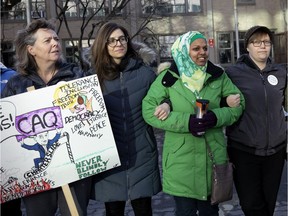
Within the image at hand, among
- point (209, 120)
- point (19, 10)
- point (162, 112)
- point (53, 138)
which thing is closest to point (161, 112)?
point (162, 112)

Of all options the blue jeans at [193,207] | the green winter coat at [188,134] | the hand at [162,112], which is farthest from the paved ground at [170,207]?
the hand at [162,112]

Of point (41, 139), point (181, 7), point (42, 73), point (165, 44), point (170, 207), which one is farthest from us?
point (181, 7)

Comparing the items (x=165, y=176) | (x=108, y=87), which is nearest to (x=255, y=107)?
(x=165, y=176)

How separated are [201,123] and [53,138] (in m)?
1.10

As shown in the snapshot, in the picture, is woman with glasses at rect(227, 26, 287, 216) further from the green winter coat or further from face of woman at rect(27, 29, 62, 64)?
face of woman at rect(27, 29, 62, 64)

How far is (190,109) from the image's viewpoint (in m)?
3.13

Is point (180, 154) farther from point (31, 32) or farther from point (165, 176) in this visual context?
point (31, 32)

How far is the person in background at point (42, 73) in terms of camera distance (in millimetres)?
2988

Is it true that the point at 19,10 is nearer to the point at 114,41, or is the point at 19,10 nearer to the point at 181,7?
the point at 181,7

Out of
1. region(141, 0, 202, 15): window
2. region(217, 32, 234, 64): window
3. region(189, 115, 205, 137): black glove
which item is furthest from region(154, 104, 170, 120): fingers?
region(217, 32, 234, 64): window

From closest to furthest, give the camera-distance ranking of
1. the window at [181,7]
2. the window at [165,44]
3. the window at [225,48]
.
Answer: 1. the window at [165,44]
2. the window at [181,7]
3. the window at [225,48]

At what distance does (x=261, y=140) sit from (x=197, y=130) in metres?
0.72

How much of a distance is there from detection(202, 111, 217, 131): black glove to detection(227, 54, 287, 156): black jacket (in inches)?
20.0

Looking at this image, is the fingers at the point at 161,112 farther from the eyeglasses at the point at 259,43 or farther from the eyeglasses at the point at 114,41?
the eyeglasses at the point at 259,43
